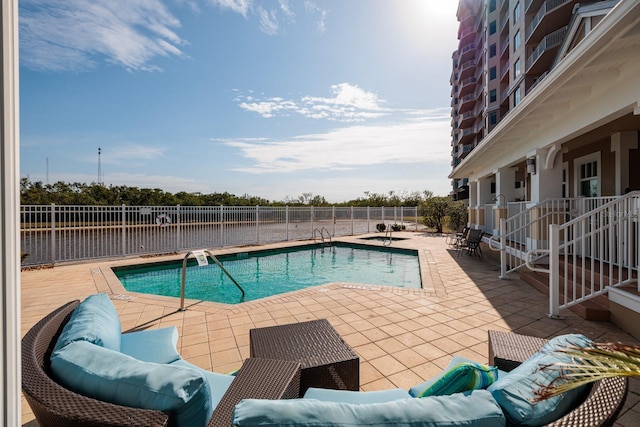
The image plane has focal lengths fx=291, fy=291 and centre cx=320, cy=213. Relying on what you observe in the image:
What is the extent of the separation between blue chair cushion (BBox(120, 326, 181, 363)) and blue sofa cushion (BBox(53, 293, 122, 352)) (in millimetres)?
267

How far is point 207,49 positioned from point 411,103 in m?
8.76

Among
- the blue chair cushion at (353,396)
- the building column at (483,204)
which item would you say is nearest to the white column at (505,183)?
the building column at (483,204)

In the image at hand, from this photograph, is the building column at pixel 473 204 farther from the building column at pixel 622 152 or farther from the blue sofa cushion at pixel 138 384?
the blue sofa cushion at pixel 138 384

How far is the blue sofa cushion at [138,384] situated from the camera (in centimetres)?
114

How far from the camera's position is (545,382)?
46.4 inches

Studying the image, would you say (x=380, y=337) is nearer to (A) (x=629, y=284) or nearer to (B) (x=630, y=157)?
(A) (x=629, y=284)

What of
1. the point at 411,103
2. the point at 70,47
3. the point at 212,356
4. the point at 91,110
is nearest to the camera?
the point at 212,356

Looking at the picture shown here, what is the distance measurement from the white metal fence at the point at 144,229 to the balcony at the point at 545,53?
57.8 feet

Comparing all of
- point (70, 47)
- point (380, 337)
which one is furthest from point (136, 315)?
point (70, 47)

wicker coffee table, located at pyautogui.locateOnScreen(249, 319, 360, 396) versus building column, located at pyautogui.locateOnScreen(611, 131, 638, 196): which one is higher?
building column, located at pyautogui.locateOnScreen(611, 131, 638, 196)

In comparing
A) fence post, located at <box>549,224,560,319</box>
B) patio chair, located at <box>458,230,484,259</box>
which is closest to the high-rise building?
patio chair, located at <box>458,230,484,259</box>

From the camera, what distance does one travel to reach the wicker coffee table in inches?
79.6

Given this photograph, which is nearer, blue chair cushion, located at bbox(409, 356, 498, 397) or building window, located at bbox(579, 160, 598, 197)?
blue chair cushion, located at bbox(409, 356, 498, 397)

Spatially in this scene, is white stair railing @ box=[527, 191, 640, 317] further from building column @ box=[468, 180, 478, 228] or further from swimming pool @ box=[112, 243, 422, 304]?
building column @ box=[468, 180, 478, 228]
